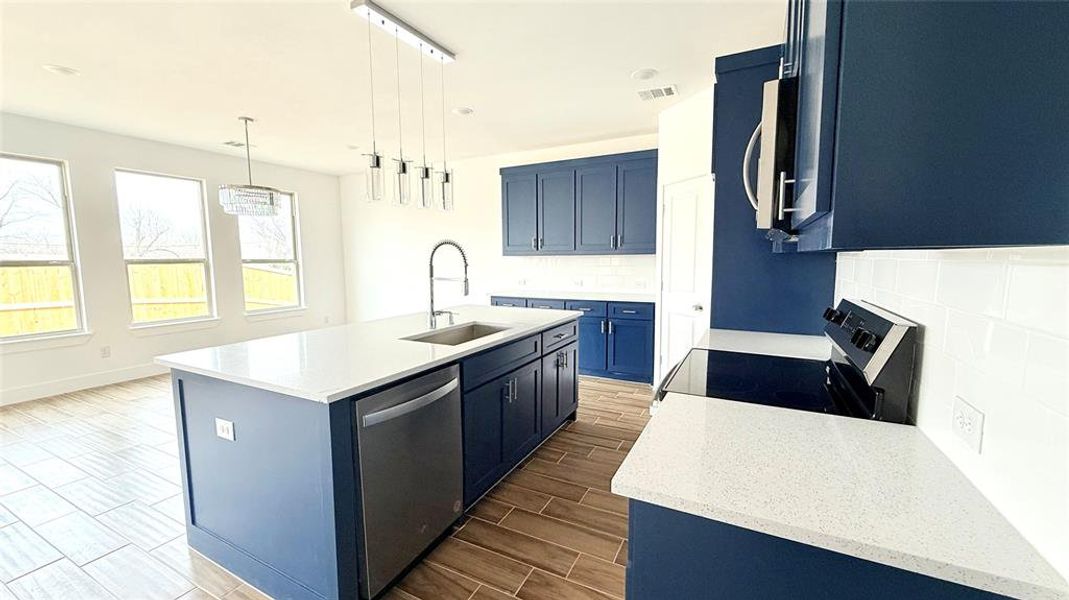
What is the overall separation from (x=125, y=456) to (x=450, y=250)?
392 cm

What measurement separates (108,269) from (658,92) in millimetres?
5761

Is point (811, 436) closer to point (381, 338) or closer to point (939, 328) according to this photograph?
point (939, 328)

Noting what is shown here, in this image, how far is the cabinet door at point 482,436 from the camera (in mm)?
2150

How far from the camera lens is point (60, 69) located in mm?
2963

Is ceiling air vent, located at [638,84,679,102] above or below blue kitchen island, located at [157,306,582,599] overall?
above

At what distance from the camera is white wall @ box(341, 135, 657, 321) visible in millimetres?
5109

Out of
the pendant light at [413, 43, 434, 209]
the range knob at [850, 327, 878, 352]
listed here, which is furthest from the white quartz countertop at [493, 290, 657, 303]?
the range knob at [850, 327, 878, 352]

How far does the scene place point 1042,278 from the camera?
0.65 m

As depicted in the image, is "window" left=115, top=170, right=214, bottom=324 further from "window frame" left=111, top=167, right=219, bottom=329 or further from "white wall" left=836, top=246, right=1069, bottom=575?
"white wall" left=836, top=246, right=1069, bottom=575

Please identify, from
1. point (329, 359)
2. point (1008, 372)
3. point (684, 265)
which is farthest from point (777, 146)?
point (684, 265)

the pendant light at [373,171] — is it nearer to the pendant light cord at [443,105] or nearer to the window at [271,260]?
the pendant light cord at [443,105]

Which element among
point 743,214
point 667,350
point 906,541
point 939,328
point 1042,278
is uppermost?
Result: point 743,214

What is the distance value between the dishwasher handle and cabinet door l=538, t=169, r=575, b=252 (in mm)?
3160

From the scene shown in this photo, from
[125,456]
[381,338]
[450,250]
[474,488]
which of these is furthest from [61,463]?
[450,250]
